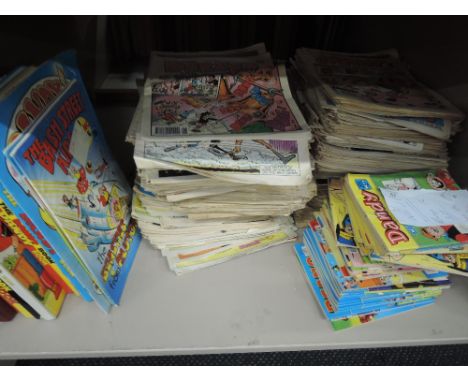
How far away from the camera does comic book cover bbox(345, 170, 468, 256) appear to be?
0.49m

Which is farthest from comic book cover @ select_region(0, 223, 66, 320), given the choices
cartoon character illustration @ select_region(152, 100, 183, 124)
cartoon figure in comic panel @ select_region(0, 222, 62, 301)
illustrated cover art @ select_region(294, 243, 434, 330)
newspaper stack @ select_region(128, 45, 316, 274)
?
illustrated cover art @ select_region(294, 243, 434, 330)

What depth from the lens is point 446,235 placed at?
511 mm

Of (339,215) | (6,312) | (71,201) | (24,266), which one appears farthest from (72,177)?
(339,215)

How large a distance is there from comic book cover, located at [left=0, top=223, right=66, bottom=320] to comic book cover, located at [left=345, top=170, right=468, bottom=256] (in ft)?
1.85

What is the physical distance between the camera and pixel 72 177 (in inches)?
21.3

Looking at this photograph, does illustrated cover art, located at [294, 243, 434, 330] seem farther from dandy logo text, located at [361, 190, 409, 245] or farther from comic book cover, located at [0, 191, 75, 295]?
comic book cover, located at [0, 191, 75, 295]

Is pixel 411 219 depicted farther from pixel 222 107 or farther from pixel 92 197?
pixel 92 197

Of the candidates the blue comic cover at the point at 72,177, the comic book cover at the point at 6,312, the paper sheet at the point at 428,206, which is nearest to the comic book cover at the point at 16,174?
the blue comic cover at the point at 72,177

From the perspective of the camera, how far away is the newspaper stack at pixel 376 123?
575 millimetres

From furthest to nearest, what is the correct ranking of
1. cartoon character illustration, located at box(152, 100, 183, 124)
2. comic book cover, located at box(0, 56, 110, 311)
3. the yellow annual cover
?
1. cartoon character illustration, located at box(152, 100, 183, 124)
2. the yellow annual cover
3. comic book cover, located at box(0, 56, 110, 311)

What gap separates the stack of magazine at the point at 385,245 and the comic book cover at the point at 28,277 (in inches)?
19.9

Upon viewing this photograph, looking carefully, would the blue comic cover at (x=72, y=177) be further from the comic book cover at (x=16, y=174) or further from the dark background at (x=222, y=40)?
the dark background at (x=222, y=40)

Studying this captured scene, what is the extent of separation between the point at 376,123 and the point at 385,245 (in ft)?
0.77

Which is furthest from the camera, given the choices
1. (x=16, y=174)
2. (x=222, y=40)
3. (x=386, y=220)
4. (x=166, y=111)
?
(x=222, y=40)
